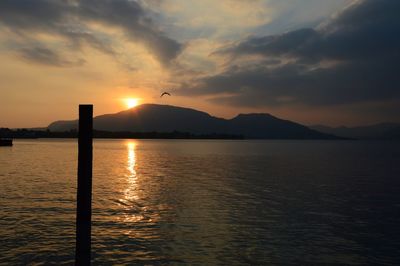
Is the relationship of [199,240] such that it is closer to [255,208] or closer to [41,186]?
[255,208]

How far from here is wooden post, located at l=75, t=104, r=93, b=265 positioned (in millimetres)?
11734

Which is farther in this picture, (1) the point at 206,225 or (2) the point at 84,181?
(1) the point at 206,225

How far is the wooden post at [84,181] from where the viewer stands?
11.7 metres

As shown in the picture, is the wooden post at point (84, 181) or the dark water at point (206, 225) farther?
the dark water at point (206, 225)

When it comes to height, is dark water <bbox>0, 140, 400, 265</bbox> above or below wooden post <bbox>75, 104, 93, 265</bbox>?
below

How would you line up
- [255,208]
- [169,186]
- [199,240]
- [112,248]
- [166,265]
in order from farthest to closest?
[169,186]
[255,208]
[199,240]
[112,248]
[166,265]

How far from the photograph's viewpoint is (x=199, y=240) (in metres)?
20.3

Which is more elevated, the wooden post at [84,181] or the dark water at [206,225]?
the wooden post at [84,181]

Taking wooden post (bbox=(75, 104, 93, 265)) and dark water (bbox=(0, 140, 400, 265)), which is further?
dark water (bbox=(0, 140, 400, 265))

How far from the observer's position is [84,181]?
1199 cm

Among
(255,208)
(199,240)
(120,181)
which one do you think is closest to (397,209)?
(255,208)

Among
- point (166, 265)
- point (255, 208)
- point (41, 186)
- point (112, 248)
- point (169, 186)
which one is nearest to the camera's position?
point (166, 265)

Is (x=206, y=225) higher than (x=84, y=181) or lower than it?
lower

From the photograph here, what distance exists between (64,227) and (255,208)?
14879 mm
